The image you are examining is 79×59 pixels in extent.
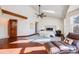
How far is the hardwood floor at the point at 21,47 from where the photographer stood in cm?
374

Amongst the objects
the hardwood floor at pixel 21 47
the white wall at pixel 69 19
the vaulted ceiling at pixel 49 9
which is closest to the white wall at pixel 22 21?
the vaulted ceiling at pixel 49 9

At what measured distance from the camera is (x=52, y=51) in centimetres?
353

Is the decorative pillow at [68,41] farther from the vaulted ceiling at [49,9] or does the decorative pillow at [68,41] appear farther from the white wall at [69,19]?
the vaulted ceiling at [49,9]

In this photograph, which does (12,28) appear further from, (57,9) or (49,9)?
(57,9)

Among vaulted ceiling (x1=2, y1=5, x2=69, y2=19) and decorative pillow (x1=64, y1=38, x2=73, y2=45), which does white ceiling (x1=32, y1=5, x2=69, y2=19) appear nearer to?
vaulted ceiling (x1=2, y1=5, x2=69, y2=19)

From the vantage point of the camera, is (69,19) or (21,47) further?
(21,47)

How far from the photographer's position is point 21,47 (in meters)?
4.15

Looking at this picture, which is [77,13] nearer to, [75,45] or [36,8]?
[75,45]

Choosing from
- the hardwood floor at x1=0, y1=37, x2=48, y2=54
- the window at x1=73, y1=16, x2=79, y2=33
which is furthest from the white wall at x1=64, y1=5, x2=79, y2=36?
the hardwood floor at x1=0, y1=37, x2=48, y2=54

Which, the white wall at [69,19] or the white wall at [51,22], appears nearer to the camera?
the white wall at [69,19]

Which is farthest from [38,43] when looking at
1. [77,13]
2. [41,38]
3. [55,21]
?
[77,13]

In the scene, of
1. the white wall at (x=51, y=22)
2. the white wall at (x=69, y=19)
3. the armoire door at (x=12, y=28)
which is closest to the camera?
the white wall at (x=69, y=19)

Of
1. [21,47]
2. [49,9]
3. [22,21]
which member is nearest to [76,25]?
[49,9]

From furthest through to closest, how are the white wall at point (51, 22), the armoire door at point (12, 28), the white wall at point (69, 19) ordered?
the armoire door at point (12, 28) → the white wall at point (51, 22) → the white wall at point (69, 19)
